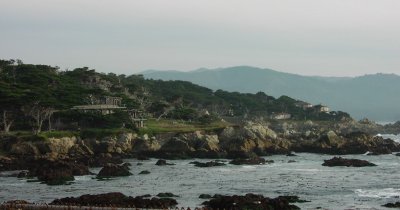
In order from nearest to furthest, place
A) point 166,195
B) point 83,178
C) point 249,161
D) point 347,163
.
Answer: point 166,195 → point 83,178 → point 347,163 → point 249,161

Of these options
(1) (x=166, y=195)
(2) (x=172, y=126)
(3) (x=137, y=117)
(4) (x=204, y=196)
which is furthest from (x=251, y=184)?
(3) (x=137, y=117)

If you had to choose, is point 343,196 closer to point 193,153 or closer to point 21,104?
point 193,153

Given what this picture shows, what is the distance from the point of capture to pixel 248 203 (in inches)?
1636

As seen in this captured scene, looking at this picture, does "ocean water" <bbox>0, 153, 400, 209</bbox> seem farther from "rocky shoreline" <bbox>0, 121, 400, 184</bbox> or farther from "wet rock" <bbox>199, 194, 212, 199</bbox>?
"rocky shoreline" <bbox>0, 121, 400, 184</bbox>

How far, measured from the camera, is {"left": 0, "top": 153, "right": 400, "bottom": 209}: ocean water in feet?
157

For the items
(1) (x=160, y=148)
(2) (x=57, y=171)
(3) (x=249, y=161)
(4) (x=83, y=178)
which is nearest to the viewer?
(2) (x=57, y=171)

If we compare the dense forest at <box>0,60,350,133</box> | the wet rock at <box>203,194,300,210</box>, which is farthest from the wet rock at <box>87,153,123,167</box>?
→ the wet rock at <box>203,194,300,210</box>

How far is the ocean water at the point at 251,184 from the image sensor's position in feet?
157

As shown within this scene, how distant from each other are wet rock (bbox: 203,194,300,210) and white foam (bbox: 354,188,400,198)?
984 cm

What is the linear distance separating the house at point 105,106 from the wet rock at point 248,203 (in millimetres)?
56364

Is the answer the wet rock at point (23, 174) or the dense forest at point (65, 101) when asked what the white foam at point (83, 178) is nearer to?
the wet rock at point (23, 174)

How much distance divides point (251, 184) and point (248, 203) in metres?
16.3

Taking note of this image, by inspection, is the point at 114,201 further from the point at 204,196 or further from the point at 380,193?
the point at 380,193

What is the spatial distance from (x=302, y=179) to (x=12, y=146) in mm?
37568
